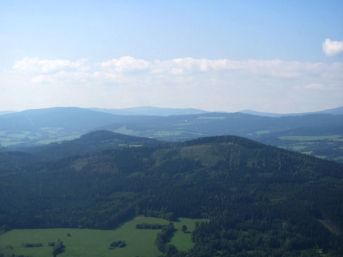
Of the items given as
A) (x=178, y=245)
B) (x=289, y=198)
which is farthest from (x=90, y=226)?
(x=289, y=198)

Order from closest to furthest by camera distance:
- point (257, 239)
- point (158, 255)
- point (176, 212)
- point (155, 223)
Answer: point (158, 255)
point (257, 239)
point (155, 223)
point (176, 212)

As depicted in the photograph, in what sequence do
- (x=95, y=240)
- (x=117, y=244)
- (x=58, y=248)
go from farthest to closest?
(x=95, y=240)
(x=117, y=244)
(x=58, y=248)

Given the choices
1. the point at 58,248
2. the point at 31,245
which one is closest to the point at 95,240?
the point at 58,248

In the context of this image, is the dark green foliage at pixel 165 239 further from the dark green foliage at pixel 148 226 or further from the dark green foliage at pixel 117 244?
the dark green foliage at pixel 117 244

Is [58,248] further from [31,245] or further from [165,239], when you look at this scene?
[165,239]

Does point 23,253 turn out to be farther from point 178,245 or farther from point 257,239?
point 257,239

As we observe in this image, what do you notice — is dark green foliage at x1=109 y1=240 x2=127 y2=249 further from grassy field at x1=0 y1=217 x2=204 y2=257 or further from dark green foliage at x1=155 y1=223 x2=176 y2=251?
dark green foliage at x1=155 y1=223 x2=176 y2=251

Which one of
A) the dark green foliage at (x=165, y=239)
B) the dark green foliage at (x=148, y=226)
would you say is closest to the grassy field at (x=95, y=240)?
the dark green foliage at (x=165, y=239)

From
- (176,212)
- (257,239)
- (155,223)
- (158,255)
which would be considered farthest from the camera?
(176,212)

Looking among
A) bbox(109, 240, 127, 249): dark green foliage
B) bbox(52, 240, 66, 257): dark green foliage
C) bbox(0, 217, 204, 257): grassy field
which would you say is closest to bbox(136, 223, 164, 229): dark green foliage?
bbox(0, 217, 204, 257): grassy field
